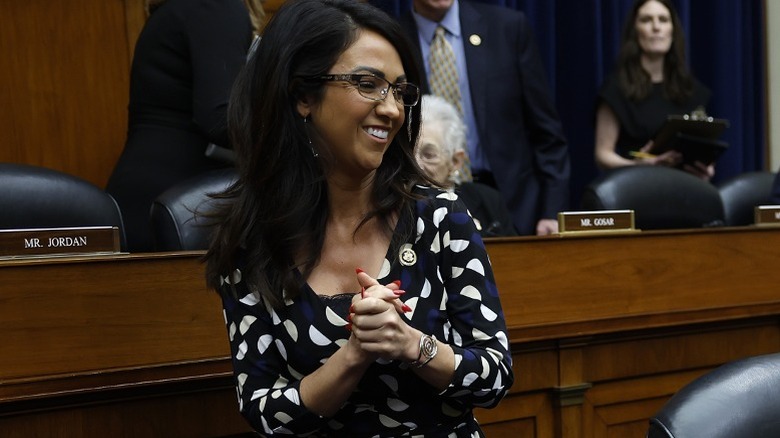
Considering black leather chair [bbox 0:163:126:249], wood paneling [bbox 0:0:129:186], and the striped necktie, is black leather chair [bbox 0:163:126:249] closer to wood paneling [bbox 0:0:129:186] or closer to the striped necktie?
wood paneling [bbox 0:0:129:186]

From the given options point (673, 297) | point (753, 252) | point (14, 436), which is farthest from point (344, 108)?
point (753, 252)

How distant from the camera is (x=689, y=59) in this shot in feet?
17.9

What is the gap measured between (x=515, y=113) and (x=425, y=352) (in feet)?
8.00

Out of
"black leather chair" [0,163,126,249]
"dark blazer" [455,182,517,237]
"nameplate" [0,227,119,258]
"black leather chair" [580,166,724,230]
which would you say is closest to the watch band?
"nameplate" [0,227,119,258]

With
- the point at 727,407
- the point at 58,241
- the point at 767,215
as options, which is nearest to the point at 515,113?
the point at 767,215

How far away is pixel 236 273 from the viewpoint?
1.62 metres

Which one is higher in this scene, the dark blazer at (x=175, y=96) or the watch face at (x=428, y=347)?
the dark blazer at (x=175, y=96)

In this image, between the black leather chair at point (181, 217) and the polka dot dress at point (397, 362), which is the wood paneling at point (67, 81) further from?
the polka dot dress at point (397, 362)

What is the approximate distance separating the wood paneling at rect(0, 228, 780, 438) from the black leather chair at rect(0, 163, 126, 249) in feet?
1.28

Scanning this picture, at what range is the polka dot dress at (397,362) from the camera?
1560mm

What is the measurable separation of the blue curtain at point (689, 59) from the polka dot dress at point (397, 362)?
296 cm

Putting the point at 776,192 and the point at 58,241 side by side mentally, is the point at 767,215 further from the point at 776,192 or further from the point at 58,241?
the point at 58,241

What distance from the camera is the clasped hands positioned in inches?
56.0

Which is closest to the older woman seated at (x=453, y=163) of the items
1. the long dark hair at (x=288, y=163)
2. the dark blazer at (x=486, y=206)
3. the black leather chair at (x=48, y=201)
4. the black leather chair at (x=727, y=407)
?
the dark blazer at (x=486, y=206)
